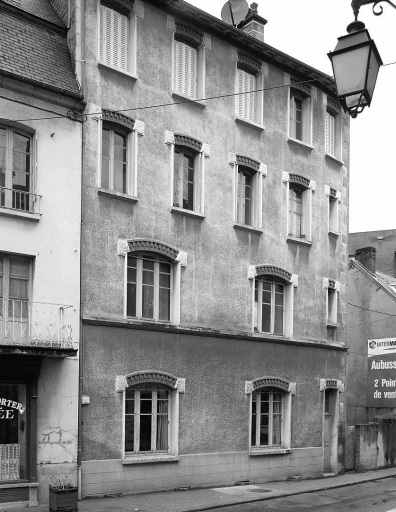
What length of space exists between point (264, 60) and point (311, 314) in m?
8.44

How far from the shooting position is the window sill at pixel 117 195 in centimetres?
1794

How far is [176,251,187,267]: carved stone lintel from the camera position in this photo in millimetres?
19664

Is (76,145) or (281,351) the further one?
(281,351)

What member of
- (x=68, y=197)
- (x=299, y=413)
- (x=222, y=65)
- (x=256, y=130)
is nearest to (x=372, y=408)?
(x=299, y=413)

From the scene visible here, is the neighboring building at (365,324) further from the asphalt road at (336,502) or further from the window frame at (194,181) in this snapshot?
the window frame at (194,181)

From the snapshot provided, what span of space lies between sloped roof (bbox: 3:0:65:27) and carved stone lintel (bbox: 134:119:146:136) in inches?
122

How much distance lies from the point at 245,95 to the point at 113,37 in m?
5.13

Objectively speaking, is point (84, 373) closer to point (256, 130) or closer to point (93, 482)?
point (93, 482)

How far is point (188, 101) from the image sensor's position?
66.6 feet

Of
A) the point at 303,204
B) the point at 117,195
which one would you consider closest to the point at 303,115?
the point at 303,204

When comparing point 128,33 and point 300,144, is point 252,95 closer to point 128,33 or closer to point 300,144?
point 300,144

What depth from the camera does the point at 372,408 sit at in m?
31.0

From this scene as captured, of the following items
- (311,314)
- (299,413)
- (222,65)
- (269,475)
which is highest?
(222,65)

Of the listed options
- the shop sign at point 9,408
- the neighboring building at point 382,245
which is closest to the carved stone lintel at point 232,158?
the shop sign at point 9,408
